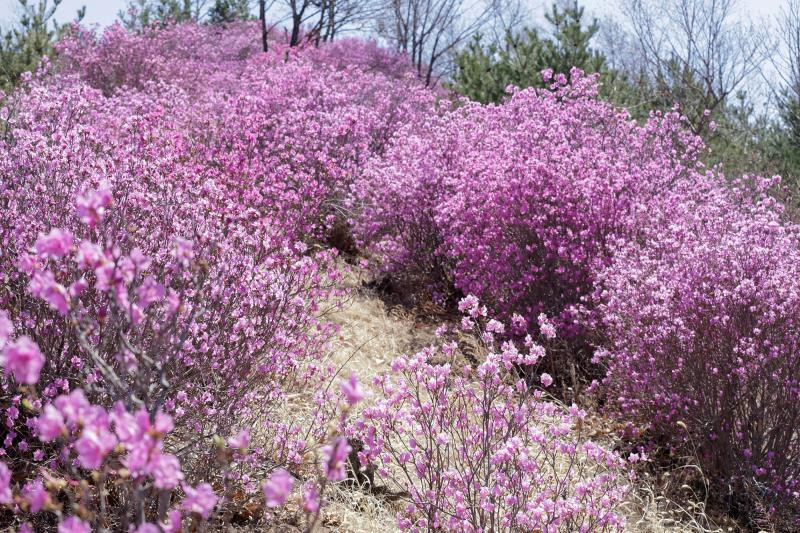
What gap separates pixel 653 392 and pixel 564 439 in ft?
2.44

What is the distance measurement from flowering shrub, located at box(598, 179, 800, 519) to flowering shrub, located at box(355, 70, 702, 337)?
82cm

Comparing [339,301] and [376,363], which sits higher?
[339,301]

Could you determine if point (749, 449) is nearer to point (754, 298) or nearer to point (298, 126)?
point (754, 298)

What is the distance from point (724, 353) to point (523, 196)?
2289 mm

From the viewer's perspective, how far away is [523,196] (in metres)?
5.72

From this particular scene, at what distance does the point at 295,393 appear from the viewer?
4.49 metres

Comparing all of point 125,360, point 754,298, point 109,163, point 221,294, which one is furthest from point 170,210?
point 754,298

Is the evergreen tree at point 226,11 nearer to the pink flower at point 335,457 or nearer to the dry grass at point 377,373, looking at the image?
the dry grass at point 377,373

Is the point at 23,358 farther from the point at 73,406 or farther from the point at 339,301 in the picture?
the point at 339,301

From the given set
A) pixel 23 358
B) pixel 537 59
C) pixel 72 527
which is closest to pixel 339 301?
pixel 72 527

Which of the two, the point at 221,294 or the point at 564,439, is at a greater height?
the point at 221,294

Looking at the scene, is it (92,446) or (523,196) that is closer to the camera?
(92,446)

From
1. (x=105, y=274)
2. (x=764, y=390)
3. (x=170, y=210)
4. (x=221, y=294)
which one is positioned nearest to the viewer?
(x=105, y=274)

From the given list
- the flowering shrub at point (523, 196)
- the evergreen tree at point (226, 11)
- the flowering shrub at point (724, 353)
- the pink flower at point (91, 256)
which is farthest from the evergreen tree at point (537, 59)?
the evergreen tree at point (226, 11)
